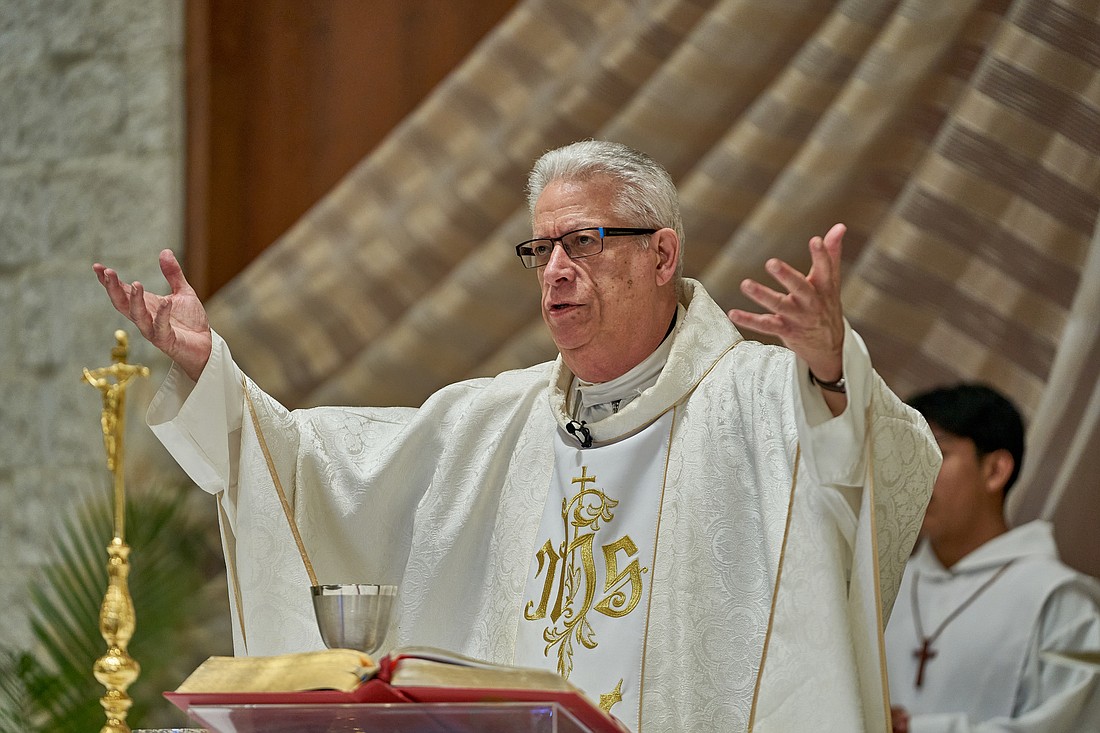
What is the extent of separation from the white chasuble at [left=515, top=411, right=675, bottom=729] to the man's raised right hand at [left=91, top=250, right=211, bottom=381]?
810 mm

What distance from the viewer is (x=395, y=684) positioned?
5.61ft

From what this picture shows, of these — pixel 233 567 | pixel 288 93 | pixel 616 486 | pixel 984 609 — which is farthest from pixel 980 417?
pixel 288 93

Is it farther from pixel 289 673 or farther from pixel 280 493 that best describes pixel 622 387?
pixel 289 673

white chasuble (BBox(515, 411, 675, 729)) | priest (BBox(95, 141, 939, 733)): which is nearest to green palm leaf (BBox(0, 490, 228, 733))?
priest (BBox(95, 141, 939, 733))

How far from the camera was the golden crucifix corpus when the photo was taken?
8.11 ft

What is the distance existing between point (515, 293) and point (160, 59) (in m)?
1.89

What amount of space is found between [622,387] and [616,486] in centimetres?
25

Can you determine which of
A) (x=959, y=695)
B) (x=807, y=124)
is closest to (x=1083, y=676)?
(x=959, y=695)

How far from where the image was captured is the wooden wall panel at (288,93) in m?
5.38

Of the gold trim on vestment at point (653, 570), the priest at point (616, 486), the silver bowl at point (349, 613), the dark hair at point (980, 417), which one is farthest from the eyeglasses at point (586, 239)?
the dark hair at point (980, 417)

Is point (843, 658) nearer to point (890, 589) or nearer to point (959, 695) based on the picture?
point (890, 589)

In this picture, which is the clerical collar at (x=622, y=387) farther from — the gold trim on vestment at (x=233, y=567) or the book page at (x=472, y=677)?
the book page at (x=472, y=677)

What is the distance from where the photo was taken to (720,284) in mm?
4289

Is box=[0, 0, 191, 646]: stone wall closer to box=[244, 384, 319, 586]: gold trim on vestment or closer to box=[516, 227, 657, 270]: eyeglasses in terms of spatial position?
box=[244, 384, 319, 586]: gold trim on vestment
